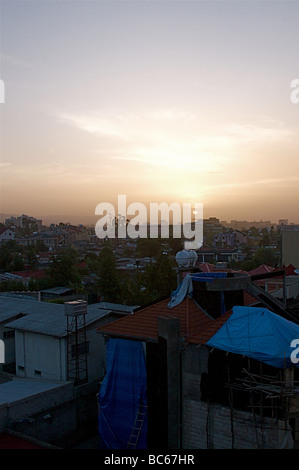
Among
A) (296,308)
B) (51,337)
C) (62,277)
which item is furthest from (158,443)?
(62,277)

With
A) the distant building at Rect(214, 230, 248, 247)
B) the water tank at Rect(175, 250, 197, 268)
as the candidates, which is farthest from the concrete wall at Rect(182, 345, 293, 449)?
the distant building at Rect(214, 230, 248, 247)

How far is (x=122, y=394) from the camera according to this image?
470 inches

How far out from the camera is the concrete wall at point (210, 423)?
926 centimetres

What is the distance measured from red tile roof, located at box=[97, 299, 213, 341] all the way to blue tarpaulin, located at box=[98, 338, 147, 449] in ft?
0.96

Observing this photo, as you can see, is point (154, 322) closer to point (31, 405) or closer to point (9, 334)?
point (31, 405)

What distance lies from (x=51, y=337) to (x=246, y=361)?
8123mm

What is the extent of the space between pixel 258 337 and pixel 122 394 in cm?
471

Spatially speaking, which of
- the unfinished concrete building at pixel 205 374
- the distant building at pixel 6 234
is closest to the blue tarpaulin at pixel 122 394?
the unfinished concrete building at pixel 205 374

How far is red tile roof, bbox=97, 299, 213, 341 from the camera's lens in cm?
1148

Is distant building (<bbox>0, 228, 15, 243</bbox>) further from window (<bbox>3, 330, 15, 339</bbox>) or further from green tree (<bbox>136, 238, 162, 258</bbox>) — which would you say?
window (<bbox>3, 330, 15, 339</bbox>)

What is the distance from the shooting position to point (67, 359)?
48.5 ft

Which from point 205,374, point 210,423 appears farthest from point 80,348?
point 210,423

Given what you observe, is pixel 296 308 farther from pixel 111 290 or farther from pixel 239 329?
pixel 111 290

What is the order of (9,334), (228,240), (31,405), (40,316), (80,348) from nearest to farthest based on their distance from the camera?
(31,405) → (80,348) → (40,316) → (9,334) → (228,240)
